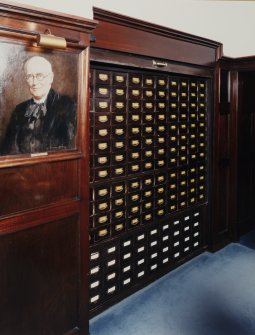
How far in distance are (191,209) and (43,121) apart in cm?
231

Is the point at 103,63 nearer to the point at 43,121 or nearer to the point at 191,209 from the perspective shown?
Answer: the point at 43,121

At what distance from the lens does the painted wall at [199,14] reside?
2.70 metres

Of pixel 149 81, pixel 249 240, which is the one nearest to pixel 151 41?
pixel 149 81

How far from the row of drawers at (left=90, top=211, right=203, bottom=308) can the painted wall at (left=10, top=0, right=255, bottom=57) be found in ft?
6.40

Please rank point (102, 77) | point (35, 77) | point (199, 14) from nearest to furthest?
point (35, 77) < point (102, 77) < point (199, 14)

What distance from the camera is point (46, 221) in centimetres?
213

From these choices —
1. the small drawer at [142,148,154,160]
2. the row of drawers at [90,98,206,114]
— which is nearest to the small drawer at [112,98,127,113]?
the row of drawers at [90,98,206,114]

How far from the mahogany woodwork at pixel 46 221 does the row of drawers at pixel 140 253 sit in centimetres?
48

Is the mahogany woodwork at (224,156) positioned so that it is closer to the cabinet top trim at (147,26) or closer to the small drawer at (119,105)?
the cabinet top trim at (147,26)

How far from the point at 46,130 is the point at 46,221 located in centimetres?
57

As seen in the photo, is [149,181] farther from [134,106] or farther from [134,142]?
[134,106]

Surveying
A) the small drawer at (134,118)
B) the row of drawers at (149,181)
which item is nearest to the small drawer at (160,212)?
the row of drawers at (149,181)

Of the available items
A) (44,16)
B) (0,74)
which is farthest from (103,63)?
(0,74)

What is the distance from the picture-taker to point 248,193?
4738 millimetres
